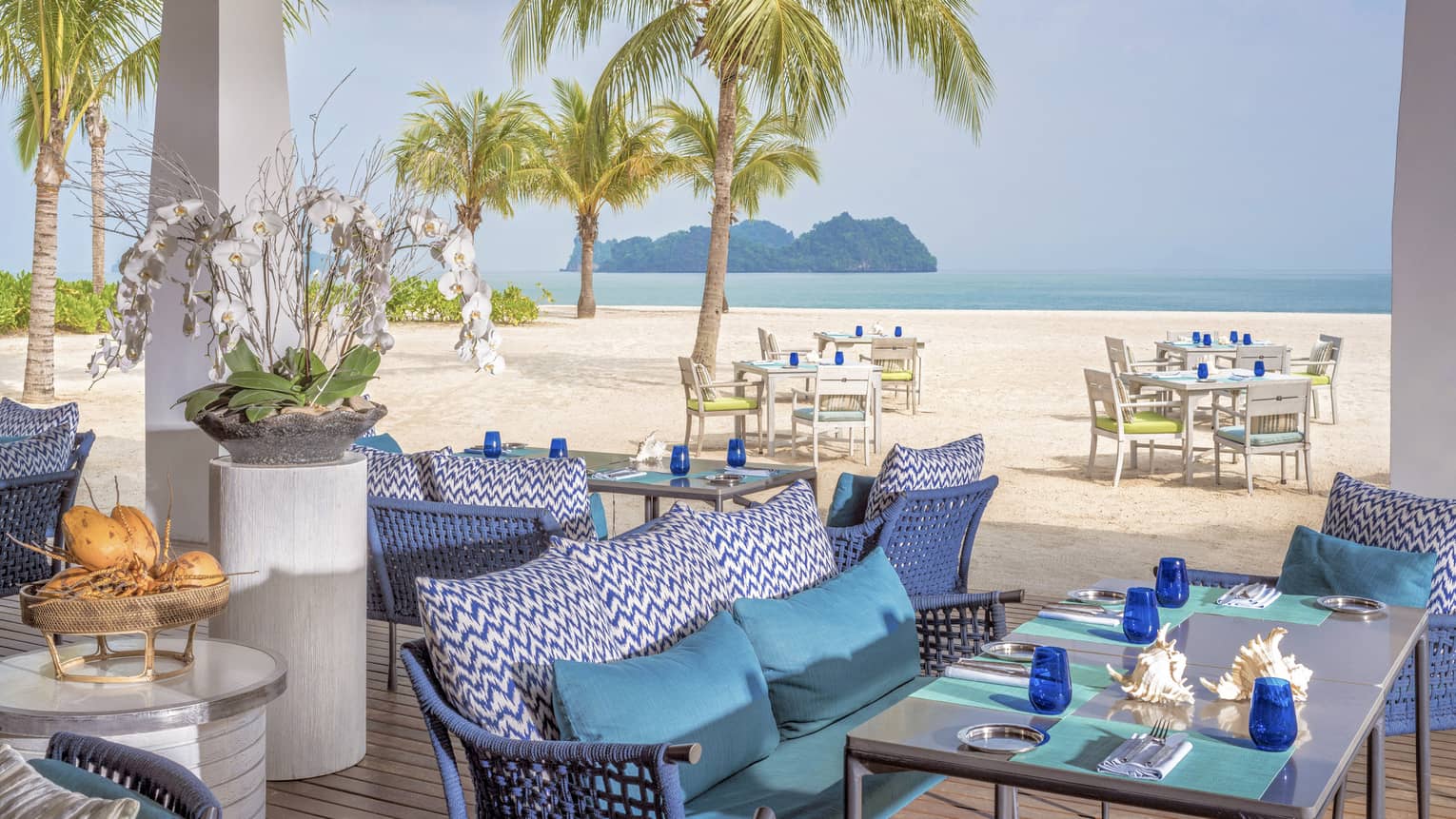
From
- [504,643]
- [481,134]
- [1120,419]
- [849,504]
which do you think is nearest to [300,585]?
[504,643]

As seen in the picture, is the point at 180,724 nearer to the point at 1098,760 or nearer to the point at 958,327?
the point at 1098,760

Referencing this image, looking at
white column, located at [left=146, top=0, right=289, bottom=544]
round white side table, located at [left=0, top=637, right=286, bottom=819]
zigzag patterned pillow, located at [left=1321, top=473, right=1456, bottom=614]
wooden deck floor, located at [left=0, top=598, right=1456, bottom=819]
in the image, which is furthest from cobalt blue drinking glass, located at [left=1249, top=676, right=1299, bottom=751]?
white column, located at [left=146, top=0, right=289, bottom=544]

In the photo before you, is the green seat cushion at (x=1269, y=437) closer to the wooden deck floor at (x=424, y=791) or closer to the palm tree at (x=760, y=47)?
the palm tree at (x=760, y=47)

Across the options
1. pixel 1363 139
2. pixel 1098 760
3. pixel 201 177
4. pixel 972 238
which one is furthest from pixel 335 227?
pixel 972 238

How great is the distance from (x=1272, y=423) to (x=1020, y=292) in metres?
43.8

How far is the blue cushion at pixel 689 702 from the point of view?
6.69ft

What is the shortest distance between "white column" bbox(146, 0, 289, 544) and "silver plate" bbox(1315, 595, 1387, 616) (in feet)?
15.6

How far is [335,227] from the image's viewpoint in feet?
10.5

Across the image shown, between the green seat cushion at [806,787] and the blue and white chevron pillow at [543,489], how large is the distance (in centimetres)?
112

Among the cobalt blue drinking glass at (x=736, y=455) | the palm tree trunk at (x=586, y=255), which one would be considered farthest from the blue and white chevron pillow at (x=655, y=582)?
the palm tree trunk at (x=586, y=255)

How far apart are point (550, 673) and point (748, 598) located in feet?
1.84

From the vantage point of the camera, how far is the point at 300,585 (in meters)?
3.23

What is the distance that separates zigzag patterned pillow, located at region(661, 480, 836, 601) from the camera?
273 cm

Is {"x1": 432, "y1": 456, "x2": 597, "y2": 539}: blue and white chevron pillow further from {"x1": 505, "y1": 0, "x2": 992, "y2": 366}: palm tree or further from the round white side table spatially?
{"x1": 505, "y1": 0, "x2": 992, "y2": 366}: palm tree
